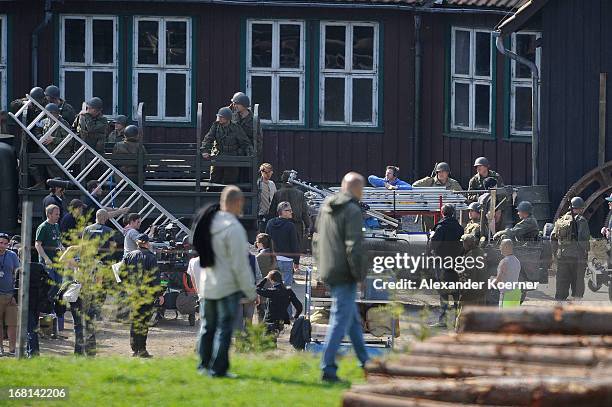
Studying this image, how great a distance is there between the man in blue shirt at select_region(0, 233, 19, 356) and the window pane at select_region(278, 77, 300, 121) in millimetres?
11080

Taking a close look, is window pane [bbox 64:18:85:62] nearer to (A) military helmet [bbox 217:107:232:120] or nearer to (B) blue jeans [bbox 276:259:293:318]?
(A) military helmet [bbox 217:107:232:120]

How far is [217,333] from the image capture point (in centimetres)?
1470

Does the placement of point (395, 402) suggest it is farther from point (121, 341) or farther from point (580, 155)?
point (580, 155)

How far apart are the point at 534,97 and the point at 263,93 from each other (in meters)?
4.95

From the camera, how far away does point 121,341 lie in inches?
841

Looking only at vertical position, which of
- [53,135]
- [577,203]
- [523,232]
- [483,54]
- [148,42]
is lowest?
[523,232]

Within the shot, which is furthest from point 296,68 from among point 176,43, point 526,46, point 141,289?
point 141,289

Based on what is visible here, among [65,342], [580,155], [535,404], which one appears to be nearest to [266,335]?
[65,342]

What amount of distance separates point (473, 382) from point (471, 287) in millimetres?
9678

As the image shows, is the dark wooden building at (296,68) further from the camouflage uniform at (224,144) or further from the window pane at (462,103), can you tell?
the camouflage uniform at (224,144)

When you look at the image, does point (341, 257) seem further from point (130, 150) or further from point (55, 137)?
point (55, 137)

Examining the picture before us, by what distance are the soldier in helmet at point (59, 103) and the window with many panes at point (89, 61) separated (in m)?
3.19

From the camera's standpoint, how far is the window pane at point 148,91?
103 ft

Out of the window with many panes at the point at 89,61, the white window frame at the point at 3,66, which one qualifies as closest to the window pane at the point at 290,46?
the window with many panes at the point at 89,61
